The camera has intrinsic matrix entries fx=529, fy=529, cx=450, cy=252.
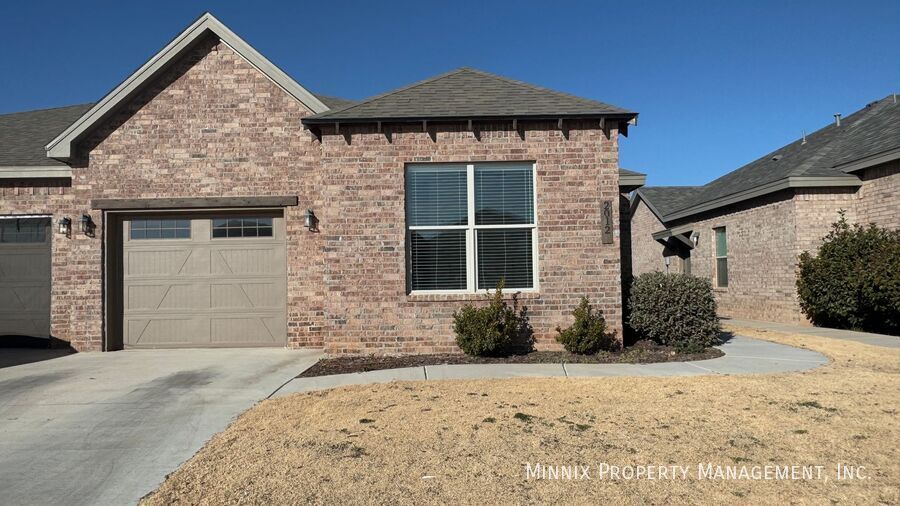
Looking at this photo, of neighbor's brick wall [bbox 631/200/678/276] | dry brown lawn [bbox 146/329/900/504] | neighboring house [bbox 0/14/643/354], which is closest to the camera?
dry brown lawn [bbox 146/329/900/504]

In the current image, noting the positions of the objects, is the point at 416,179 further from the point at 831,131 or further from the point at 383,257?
the point at 831,131

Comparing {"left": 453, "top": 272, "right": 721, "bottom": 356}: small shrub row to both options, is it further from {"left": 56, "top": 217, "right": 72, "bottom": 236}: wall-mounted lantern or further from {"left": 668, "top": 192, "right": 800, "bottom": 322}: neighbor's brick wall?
{"left": 56, "top": 217, "right": 72, "bottom": 236}: wall-mounted lantern

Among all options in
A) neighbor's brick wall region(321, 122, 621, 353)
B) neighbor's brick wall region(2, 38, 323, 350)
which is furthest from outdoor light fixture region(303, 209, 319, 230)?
neighbor's brick wall region(321, 122, 621, 353)

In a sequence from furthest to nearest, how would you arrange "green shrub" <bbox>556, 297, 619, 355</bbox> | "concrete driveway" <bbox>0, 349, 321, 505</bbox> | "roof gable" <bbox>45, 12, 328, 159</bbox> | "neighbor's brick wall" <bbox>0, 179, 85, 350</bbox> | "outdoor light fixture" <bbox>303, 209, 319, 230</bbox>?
"neighbor's brick wall" <bbox>0, 179, 85, 350</bbox>
"roof gable" <bbox>45, 12, 328, 159</bbox>
"outdoor light fixture" <bbox>303, 209, 319, 230</bbox>
"green shrub" <bbox>556, 297, 619, 355</bbox>
"concrete driveway" <bbox>0, 349, 321, 505</bbox>

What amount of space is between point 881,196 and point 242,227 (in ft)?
46.8

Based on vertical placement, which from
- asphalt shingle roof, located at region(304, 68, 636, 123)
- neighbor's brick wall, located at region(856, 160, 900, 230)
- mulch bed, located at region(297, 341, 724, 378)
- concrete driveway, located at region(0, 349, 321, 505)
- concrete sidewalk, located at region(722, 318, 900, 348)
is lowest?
concrete driveway, located at region(0, 349, 321, 505)

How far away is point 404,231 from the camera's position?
28.5 feet

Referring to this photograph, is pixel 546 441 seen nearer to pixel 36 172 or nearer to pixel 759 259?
pixel 36 172

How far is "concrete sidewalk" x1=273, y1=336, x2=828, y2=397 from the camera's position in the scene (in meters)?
6.99

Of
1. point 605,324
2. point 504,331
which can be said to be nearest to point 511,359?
point 504,331

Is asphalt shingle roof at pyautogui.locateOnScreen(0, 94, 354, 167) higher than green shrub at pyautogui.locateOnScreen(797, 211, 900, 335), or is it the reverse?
asphalt shingle roof at pyautogui.locateOnScreen(0, 94, 354, 167)

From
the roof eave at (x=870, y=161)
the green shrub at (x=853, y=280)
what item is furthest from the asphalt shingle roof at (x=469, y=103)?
the roof eave at (x=870, y=161)

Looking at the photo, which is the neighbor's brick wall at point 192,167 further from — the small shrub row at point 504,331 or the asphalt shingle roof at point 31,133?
the small shrub row at point 504,331

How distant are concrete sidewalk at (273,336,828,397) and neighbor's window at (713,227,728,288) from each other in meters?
9.62
